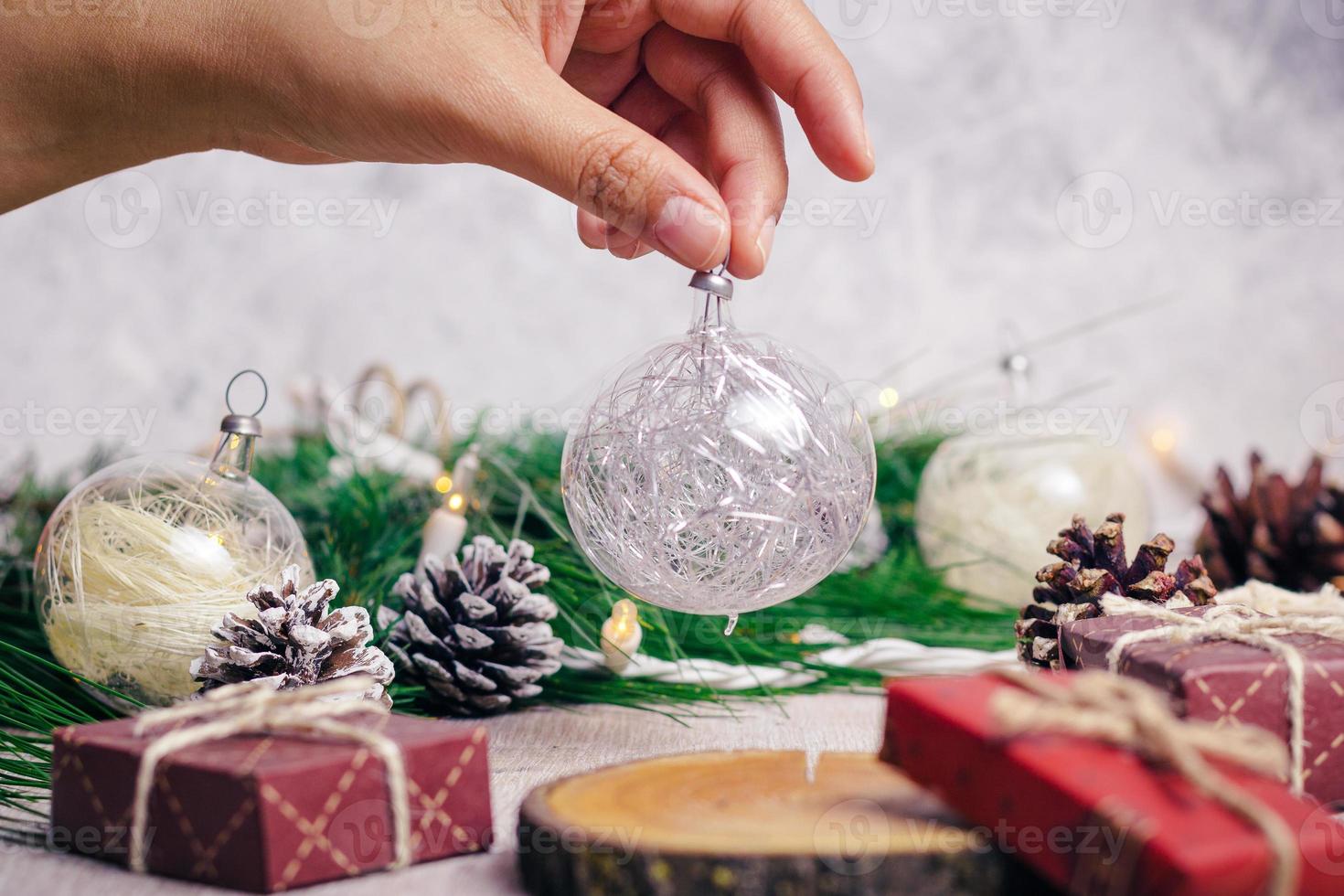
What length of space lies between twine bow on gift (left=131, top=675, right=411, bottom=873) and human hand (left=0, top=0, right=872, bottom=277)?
38cm

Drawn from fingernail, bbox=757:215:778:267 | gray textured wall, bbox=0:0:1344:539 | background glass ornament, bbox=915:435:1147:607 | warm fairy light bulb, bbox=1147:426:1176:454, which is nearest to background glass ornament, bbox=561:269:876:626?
fingernail, bbox=757:215:778:267

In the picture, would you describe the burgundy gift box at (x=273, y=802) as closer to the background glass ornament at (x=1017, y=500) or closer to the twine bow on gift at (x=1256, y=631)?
the twine bow on gift at (x=1256, y=631)

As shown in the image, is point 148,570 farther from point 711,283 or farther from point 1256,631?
point 1256,631

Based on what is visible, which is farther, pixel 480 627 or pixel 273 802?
pixel 480 627

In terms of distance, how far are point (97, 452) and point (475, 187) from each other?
2.68 feet

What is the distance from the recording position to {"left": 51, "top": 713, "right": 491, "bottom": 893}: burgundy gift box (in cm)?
53

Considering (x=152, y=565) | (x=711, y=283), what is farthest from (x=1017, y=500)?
(x=152, y=565)

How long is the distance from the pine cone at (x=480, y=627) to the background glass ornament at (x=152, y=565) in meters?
0.10

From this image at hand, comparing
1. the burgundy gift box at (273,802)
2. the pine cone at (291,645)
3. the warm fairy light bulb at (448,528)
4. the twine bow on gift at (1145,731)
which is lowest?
the burgundy gift box at (273,802)

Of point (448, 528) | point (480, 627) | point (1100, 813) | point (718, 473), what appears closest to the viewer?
point (1100, 813)

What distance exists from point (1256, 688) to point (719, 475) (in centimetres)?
33

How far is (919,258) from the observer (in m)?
2.00

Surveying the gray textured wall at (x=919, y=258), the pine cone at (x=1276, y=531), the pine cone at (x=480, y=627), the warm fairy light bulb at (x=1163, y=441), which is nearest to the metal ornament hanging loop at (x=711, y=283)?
the pine cone at (x=480, y=627)

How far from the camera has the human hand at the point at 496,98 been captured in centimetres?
76
